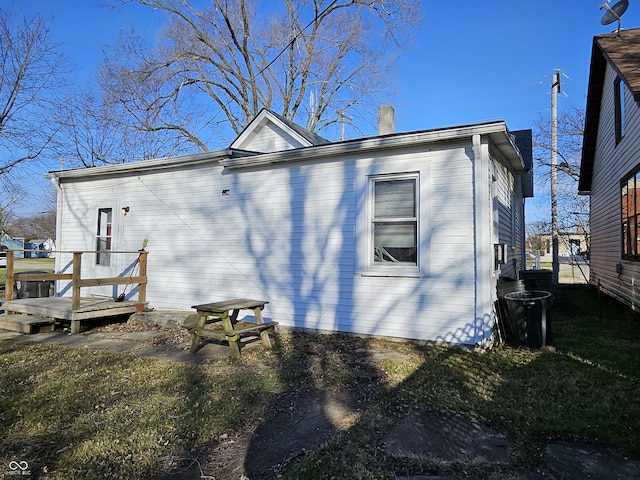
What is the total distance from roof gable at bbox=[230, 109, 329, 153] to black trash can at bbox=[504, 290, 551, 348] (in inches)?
291

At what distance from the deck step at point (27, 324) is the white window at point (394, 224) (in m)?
5.88

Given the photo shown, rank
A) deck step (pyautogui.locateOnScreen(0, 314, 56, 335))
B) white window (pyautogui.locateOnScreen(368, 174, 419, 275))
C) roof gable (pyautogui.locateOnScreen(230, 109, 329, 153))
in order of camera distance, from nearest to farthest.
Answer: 1. white window (pyautogui.locateOnScreen(368, 174, 419, 275))
2. deck step (pyautogui.locateOnScreen(0, 314, 56, 335))
3. roof gable (pyautogui.locateOnScreen(230, 109, 329, 153))

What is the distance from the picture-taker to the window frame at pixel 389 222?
6.24 metres

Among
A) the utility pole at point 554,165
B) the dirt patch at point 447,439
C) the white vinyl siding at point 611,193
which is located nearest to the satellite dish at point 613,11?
the white vinyl siding at point 611,193

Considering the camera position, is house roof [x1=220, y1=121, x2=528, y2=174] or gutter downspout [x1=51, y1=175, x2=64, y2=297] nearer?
house roof [x1=220, y1=121, x2=528, y2=174]

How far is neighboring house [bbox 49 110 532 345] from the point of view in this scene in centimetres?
593

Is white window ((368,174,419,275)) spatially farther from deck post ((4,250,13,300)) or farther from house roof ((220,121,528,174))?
deck post ((4,250,13,300))

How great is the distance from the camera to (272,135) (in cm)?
1220

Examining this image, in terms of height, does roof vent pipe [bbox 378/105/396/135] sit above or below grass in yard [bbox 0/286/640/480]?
above

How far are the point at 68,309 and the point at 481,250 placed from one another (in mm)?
6998

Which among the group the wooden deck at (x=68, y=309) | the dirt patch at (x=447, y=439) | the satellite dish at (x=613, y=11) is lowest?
the dirt patch at (x=447, y=439)

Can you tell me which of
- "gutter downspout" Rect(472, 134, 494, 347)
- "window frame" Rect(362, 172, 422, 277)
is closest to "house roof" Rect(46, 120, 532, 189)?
"gutter downspout" Rect(472, 134, 494, 347)

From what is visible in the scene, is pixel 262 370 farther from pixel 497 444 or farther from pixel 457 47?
pixel 457 47

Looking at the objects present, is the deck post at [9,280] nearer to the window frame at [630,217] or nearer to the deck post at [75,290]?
the deck post at [75,290]
